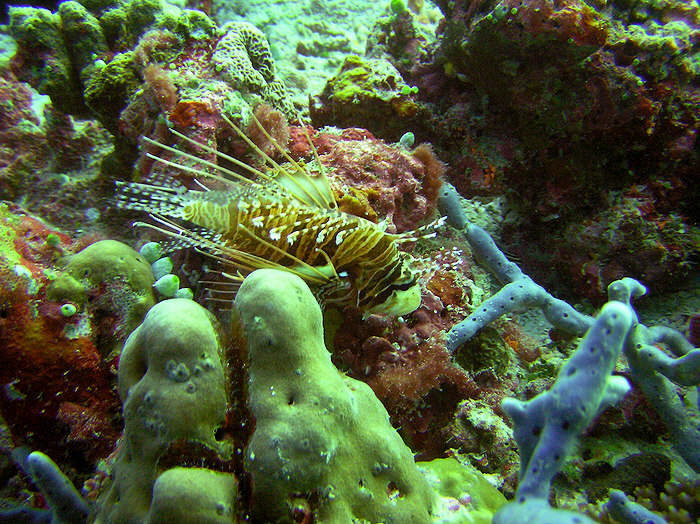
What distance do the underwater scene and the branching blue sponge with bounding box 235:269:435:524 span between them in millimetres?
10

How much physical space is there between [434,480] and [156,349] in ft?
5.27

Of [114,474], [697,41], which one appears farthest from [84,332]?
[697,41]

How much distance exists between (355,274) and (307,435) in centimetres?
126

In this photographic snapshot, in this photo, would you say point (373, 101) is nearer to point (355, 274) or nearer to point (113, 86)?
point (113, 86)

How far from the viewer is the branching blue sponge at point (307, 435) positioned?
1367 millimetres

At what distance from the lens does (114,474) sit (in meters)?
1.53

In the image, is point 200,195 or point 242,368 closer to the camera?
point 242,368

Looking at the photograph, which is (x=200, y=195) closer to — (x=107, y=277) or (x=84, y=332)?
(x=107, y=277)

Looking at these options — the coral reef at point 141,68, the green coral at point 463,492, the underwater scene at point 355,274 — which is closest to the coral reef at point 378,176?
the underwater scene at point 355,274

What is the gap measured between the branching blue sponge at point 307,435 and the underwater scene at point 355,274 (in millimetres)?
10

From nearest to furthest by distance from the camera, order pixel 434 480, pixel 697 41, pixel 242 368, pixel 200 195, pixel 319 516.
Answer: pixel 319 516 → pixel 242 368 → pixel 434 480 → pixel 200 195 → pixel 697 41

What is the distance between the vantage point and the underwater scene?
1439 mm

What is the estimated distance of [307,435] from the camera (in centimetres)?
140

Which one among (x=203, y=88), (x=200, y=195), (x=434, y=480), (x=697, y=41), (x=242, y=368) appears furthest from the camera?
(x=697, y=41)
